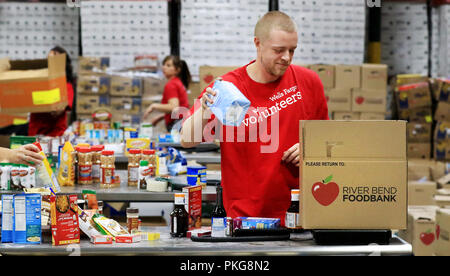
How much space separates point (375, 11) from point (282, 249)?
7313 millimetres

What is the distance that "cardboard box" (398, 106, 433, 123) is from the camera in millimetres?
8781

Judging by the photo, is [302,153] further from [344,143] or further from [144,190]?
[144,190]

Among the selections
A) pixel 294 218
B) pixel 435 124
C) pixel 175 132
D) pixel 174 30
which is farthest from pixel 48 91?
pixel 435 124

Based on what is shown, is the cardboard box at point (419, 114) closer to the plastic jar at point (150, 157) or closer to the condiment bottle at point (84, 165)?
the plastic jar at point (150, 157)

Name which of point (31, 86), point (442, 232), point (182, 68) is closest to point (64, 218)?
point (31, 86)

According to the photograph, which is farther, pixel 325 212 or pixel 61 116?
pixel 61 116

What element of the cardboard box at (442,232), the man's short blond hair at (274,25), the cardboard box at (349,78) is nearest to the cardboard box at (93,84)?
the cardboard box at (349,78)

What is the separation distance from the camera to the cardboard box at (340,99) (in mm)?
8602

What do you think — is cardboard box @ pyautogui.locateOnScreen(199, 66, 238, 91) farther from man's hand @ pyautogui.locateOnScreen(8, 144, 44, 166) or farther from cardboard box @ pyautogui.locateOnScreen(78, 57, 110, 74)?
man's hand @ pyautogui.locateOnScreen(8, 144, 44, 166)

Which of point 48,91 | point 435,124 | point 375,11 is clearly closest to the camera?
point 48,91

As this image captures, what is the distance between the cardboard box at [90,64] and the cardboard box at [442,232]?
521 cm

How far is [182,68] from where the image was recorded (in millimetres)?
8312

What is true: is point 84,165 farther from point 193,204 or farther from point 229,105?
point 229,105
